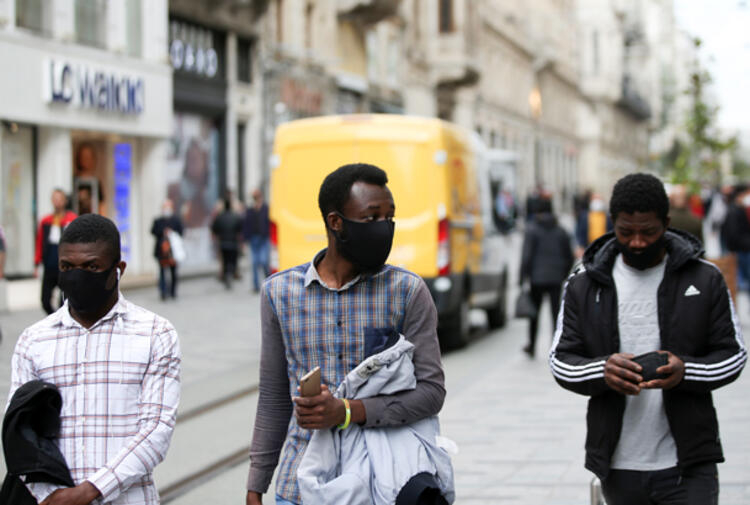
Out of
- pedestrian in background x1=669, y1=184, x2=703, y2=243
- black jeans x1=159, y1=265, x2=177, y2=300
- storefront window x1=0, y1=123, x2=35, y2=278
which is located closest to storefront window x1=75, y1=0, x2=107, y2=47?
storefront window x1=0, y1=123, x2=35, y2=278

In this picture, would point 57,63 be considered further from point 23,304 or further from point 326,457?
point 326,457

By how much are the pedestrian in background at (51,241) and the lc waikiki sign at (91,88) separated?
7.22m

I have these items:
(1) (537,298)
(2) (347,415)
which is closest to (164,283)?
(1) (537,298)

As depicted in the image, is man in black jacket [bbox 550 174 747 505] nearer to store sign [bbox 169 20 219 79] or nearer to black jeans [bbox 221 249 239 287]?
black jeans [bbox 221 249 239 287]

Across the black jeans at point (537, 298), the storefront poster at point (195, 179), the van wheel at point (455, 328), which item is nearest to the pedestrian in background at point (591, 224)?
the van wheel at point (455, 328)

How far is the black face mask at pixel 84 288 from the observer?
10.9 ft

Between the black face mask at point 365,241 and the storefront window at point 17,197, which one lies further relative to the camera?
the storefront window at point 17,197

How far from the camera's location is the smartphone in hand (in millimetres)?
2869

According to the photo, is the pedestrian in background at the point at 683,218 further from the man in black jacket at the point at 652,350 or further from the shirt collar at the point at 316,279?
the shirt collar at the point at 316,279

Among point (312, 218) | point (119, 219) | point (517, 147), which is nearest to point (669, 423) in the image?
point (312, 218)

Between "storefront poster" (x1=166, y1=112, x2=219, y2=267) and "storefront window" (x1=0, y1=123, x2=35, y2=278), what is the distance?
533 centimetres

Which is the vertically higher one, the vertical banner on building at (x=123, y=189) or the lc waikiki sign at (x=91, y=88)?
the lc waikiki sign at (x=91, y=88)

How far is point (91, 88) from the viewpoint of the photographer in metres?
21.1

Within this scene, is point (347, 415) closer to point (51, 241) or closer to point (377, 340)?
point (377, 340)
